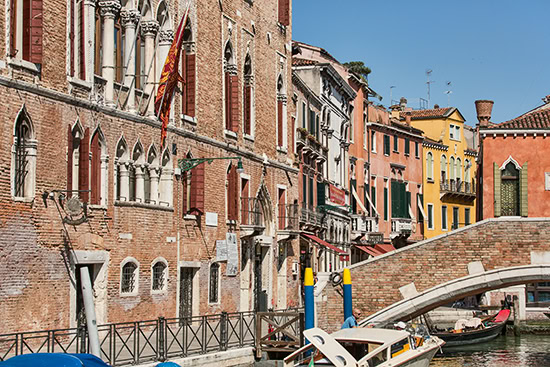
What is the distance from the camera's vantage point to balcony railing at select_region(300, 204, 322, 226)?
3343 cm

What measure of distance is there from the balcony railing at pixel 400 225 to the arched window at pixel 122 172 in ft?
95.1

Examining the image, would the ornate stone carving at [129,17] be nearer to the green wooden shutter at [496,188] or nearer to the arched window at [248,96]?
the arched window at [248,96]

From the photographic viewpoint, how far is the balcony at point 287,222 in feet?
98.3

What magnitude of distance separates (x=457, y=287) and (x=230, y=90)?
7786 mm

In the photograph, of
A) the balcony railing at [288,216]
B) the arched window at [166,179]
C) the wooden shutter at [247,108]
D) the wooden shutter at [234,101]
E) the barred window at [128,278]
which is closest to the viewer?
the barred window at [128,278]

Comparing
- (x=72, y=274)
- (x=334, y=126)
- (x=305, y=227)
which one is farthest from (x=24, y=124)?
(x=334, y=126)

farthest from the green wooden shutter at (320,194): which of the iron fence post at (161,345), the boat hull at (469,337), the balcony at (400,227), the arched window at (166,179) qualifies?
the iron fence post at (161,345)

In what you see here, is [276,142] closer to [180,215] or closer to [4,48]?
[180,215]

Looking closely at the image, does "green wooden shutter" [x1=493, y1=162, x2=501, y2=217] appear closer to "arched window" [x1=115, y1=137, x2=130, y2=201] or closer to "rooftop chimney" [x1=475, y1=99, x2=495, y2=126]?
"arched window" [x1=115, y1=137, x2=130, y2=201]

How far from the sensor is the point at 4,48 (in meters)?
16.5

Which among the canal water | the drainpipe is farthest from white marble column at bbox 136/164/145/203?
the canal water

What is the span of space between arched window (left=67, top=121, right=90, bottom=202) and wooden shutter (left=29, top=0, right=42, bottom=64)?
175cm

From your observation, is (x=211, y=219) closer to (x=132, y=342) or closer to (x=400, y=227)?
(x=132, y=342)

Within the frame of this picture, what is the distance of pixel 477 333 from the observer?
32344 mm
